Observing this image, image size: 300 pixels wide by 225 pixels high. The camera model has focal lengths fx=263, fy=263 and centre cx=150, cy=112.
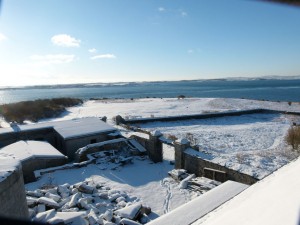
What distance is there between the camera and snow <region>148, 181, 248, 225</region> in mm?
7896

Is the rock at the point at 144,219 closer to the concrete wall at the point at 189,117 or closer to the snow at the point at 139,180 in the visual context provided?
the snow at the point at 139,180

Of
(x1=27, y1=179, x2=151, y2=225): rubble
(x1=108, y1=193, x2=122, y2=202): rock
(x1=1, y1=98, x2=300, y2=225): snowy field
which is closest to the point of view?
(x1=27, y1=179, x2=151, y2=225): rubble

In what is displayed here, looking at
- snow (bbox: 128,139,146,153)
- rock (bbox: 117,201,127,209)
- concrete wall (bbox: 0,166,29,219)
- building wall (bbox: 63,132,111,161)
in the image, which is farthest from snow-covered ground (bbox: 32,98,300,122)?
concrete wall (bbox: 0,166,29,219)

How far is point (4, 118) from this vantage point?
40844 millimetres

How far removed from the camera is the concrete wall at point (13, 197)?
7.05 metres

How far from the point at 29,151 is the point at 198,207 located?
12380 millimetres

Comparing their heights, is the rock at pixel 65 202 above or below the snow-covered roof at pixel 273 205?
below

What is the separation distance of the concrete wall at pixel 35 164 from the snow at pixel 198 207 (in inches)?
402

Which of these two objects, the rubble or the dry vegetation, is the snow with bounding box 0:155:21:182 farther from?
the dry vegetation

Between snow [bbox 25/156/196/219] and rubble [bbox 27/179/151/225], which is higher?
rubble [bbox 27/179/151/225]

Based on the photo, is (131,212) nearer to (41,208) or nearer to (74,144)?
(41,208)

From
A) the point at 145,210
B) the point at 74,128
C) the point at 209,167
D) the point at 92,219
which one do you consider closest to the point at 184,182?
the point at 209,167

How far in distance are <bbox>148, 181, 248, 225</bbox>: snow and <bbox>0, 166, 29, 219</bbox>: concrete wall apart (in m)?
3.95

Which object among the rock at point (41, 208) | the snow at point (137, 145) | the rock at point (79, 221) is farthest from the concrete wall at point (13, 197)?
the snow at point (137, 145)
